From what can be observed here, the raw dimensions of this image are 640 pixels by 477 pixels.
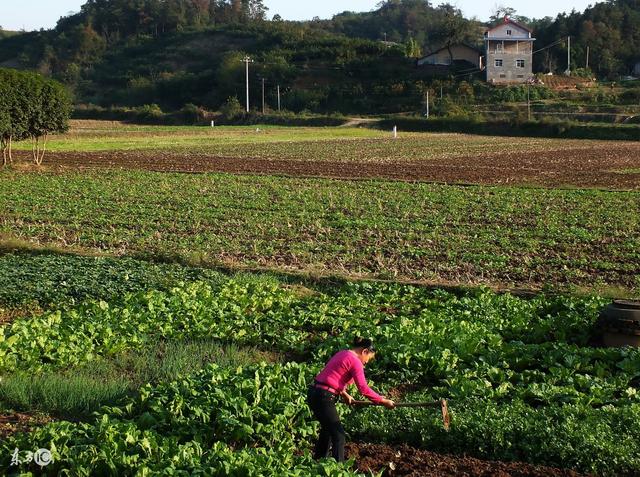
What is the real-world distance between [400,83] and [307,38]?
36.2 metres

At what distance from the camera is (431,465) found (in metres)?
7.84

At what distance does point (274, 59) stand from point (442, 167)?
81333mm

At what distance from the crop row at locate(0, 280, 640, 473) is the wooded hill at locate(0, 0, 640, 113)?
266ft

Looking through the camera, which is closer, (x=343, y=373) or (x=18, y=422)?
(x=343, y=373)

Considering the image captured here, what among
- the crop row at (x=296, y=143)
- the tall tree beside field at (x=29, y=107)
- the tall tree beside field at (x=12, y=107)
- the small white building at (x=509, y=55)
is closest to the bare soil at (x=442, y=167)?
the tall tree beside field at (x=29, y=107)

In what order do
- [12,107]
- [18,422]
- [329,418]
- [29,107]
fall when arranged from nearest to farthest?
[329,418], [18,422], [12,107], [29,107]

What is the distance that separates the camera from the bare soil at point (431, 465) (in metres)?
7.64

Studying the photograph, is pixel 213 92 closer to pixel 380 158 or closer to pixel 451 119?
pixel 451 119

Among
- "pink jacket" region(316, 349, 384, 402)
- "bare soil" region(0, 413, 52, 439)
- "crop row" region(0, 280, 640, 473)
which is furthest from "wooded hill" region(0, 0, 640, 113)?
"pink jacket" region(316, 349, 384, 402)

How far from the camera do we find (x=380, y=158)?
1736 inches

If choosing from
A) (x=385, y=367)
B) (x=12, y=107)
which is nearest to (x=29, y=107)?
(x=12, y=107)

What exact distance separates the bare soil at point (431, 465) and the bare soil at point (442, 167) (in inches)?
963

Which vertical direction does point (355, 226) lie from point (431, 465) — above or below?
above

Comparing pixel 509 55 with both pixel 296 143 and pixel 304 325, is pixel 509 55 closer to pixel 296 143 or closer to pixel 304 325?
pixel 296 143
